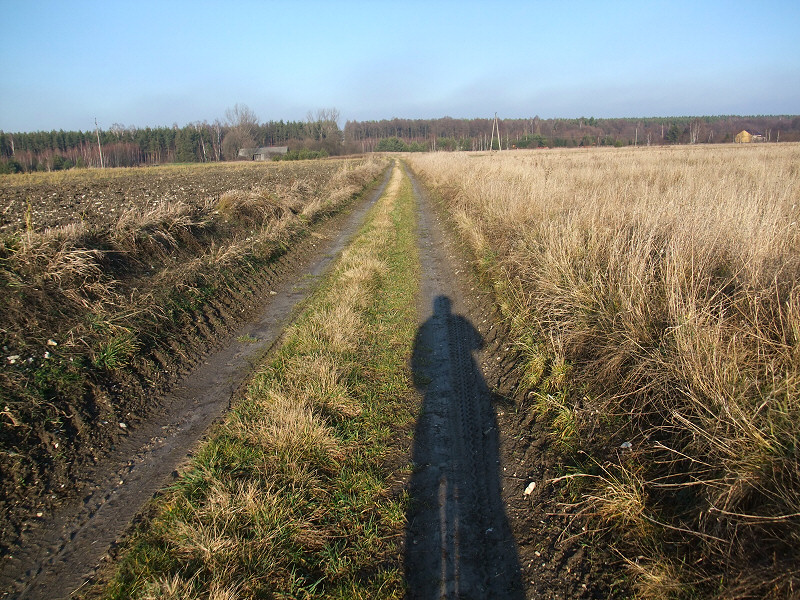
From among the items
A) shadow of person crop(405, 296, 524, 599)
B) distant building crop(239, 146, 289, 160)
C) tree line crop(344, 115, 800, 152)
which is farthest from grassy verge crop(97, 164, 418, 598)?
distant building crop(239, 146, 289, 160)

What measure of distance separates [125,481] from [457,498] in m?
2.52

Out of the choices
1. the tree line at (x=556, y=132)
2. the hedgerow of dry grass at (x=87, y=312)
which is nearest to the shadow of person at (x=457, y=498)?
the hedgerow of dry grass at (x=87, y=312)

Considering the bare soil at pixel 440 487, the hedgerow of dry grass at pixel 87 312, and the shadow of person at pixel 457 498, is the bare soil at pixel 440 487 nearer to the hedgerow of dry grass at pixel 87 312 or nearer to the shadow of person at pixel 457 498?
the shadow of person at pixel 457 498

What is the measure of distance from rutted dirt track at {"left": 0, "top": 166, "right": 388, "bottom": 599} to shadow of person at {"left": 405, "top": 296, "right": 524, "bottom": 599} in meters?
1.94

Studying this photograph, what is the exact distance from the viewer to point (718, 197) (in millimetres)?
6785

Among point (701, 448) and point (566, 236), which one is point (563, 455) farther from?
point (566, 236)

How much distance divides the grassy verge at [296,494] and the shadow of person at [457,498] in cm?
15

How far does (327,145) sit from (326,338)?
9247cm

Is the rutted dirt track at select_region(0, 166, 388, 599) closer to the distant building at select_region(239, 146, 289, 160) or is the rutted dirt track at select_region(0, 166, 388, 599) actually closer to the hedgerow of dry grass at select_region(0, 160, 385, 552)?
the hedgerow of dry grass at select_region(0, 160, 385, 552)

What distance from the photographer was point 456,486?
130 inches

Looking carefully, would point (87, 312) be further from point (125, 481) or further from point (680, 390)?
point (680, 390)

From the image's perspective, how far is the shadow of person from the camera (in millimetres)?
2592

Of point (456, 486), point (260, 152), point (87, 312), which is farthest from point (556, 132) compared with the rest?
point (456, 486)

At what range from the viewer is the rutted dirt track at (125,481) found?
2.60 meters
